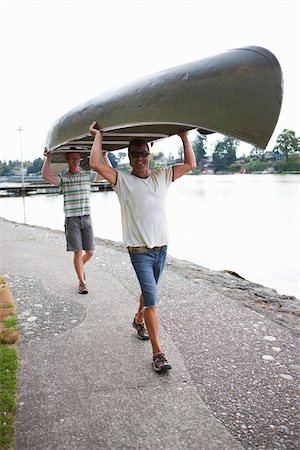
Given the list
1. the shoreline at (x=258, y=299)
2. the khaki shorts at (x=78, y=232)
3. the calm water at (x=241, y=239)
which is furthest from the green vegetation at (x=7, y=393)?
the calm water at (x=241, y=239)

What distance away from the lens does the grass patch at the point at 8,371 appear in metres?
2.80

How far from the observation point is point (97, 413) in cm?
302

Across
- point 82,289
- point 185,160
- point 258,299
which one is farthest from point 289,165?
point 185,160

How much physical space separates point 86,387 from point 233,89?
2.47 metres

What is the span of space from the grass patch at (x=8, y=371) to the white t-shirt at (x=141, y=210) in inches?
57.2

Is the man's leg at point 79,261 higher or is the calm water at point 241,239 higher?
the man's leg at point 79,261

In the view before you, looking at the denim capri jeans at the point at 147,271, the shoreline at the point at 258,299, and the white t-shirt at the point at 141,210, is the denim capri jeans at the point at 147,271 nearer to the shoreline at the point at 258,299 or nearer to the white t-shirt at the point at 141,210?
the white t-shirt at the point at 141,210

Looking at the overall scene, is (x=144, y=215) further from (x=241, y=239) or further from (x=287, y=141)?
(x=287, y=141)

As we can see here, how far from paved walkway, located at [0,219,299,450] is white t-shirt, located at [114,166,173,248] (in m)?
1.15

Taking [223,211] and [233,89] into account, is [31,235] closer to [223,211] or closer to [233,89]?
[233,89]

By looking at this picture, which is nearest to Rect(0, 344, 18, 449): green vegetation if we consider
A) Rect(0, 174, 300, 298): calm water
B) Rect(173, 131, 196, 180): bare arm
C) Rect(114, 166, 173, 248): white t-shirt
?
Rect(114, 166, 173, 248): white t-shirt

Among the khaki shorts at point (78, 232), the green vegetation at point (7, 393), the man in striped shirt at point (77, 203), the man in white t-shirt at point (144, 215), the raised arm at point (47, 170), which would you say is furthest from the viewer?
the khaki shorts at point (78, 232)

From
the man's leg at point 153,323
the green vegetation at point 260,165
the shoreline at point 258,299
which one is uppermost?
the green vegetation at point 260,165

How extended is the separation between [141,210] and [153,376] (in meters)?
1.37
